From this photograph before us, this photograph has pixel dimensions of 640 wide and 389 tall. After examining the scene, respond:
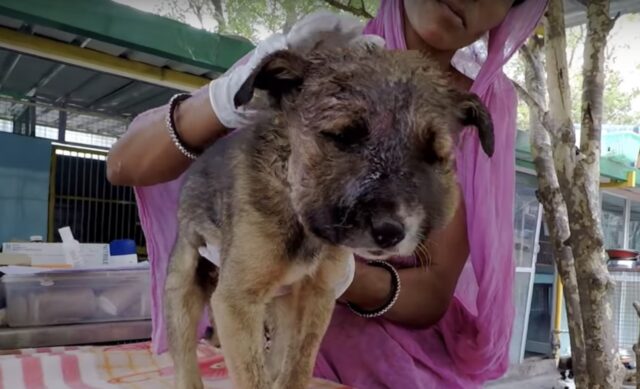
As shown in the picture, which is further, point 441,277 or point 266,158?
point 441,277

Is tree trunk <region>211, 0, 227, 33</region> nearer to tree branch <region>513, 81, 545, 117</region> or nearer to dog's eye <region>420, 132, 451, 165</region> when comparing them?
tree branch <region>513, 81, 545, 117</region>

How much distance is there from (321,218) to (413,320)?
77 cm

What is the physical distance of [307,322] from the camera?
831 millimetres

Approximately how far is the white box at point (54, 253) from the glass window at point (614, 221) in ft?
22.0

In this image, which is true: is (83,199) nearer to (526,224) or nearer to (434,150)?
(434,150)

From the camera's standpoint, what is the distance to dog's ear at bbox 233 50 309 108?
659mm

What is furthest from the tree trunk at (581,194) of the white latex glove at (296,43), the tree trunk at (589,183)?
the white latex glove at (296,43)

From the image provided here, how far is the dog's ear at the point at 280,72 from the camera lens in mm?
659

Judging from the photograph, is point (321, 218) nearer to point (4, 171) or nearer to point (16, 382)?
point (16, 382)

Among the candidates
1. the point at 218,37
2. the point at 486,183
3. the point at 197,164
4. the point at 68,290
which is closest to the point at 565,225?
the point at 218,37

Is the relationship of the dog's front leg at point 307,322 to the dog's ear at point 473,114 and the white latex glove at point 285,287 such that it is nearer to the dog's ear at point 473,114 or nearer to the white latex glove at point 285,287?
the white latex glove at point 285,287

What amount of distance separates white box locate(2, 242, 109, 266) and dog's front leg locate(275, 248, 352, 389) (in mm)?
1920

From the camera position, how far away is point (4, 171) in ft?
9.41

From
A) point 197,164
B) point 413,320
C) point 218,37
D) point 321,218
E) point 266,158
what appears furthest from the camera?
point 218,37
